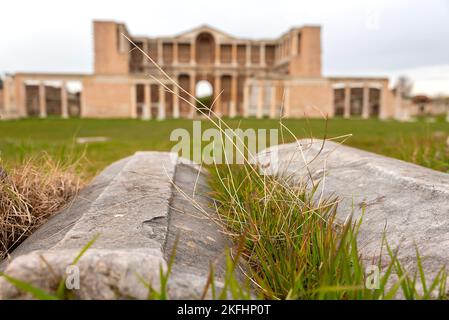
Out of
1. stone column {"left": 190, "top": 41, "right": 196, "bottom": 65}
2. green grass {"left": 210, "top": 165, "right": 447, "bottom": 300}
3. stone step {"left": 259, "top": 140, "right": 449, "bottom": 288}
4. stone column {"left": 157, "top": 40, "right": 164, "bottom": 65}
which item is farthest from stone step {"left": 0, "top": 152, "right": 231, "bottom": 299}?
stone column {"left": 157, "top": 40, "right": 164, "bottom": 65}

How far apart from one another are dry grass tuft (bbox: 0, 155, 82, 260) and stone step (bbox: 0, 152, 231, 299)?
0.24 meters

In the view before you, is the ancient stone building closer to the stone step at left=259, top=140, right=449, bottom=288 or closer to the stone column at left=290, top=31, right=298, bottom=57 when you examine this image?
the stone column at left=290, top=31, right=298, bottom=57

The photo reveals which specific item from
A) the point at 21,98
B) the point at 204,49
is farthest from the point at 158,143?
the point at 204,49

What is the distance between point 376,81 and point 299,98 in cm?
845

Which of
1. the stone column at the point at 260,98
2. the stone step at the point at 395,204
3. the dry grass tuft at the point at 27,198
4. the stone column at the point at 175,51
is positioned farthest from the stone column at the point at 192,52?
the stone step at the point at 395,204

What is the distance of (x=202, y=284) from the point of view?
1123mm

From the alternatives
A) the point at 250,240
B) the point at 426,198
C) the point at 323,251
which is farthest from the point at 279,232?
the point at 426,198

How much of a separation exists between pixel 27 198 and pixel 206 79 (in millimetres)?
48446

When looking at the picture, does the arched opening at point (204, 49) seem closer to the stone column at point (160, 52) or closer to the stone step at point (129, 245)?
the stone column at point (160, 52)

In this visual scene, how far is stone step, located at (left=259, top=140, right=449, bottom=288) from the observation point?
4.86ft

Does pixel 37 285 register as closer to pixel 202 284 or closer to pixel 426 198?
pixel 202 284

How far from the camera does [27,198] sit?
2.31 meters

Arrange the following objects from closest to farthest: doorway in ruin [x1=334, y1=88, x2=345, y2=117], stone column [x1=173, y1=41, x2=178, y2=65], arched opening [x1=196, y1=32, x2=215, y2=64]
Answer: doorway in ruin [x1=334, y1=88, x2=345, y2=117], stone column [x1=173, y1=41, x2=178, y2=65], arched opening [x1=196, y1=32, x2=215, y2=64]

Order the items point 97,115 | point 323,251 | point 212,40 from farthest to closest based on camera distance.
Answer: point 212,40
point 97,115
point 323,251
